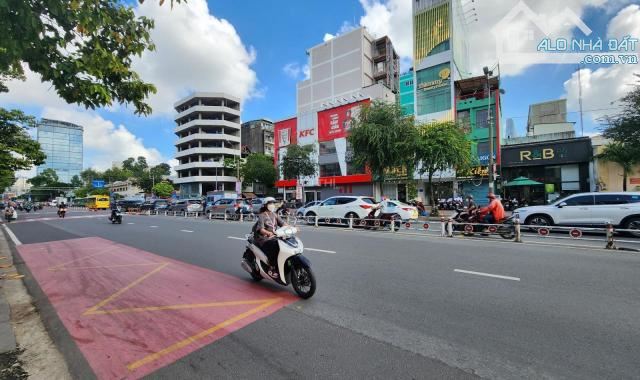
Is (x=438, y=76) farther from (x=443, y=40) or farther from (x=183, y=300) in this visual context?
(x=183, y=300)

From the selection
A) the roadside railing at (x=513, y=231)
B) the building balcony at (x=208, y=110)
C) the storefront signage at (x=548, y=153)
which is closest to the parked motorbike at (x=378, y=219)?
the roadside railing at (x=513, y=231)

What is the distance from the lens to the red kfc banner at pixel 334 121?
4050cm

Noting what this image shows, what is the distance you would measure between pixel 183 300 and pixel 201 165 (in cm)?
6196

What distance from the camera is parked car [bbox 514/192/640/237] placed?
1104 cm

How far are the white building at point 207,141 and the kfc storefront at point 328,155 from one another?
21860 mm

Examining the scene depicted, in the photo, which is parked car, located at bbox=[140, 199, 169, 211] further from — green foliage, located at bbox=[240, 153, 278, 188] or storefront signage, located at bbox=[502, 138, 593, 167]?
storefront signage, located at bbox=[502, 138, 593, 167]

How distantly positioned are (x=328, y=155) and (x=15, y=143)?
30465mm

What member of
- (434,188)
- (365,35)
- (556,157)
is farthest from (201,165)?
(556,157)

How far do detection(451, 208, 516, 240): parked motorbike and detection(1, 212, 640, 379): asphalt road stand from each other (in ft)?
13.4

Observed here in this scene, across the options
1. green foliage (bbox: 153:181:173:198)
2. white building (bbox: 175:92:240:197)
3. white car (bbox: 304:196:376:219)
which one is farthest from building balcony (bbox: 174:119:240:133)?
white car (bbox: 304:196:376:219)

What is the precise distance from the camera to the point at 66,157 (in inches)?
3809

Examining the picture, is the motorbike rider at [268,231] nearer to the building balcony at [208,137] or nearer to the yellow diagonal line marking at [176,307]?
the yellow diagonal line marking at [176,307]

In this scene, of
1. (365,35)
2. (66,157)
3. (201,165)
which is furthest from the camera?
(66,157)

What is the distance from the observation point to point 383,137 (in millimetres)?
22047
